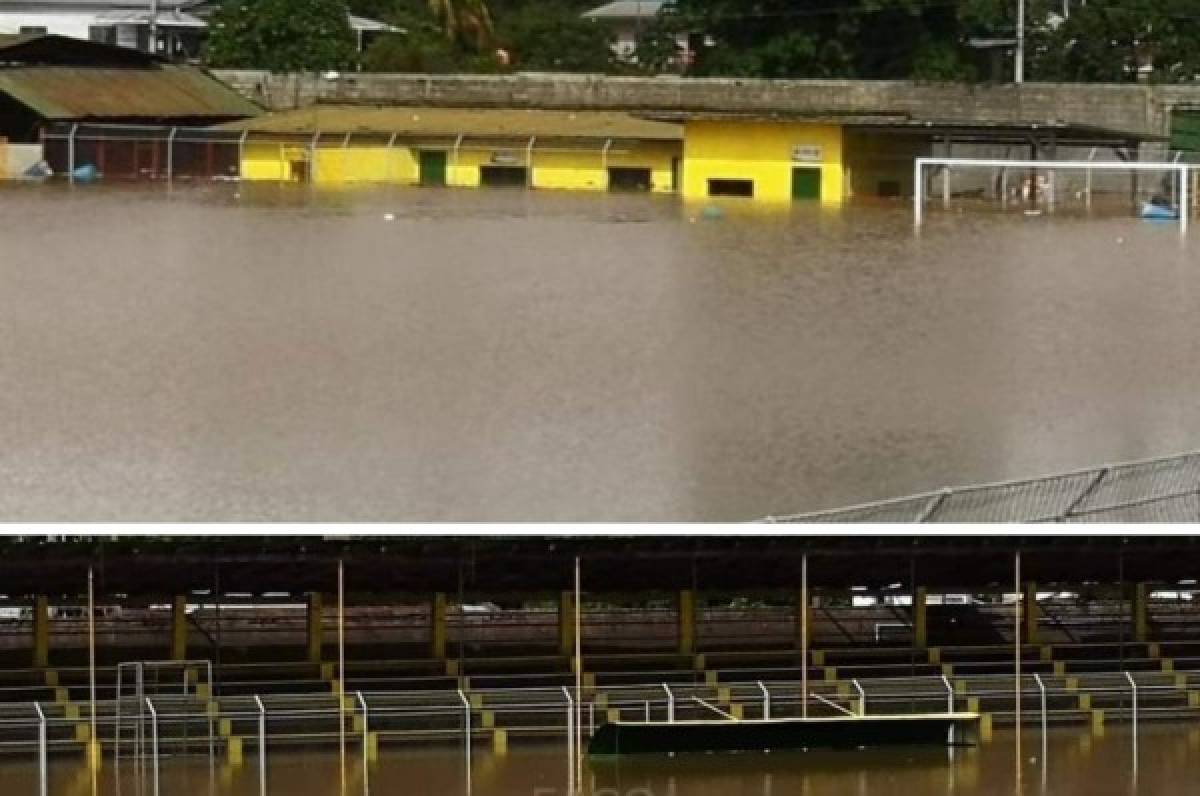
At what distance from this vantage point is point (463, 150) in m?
23.1

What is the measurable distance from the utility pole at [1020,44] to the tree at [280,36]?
4547mm

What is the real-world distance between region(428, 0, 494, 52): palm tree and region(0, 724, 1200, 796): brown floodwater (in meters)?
17.8

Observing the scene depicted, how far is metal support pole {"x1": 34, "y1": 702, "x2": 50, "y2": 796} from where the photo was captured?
14312 millimetres

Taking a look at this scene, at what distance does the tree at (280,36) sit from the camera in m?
27.5

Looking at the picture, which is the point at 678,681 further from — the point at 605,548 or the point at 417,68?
the point at 417,68

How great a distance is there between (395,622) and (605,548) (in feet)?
4.33

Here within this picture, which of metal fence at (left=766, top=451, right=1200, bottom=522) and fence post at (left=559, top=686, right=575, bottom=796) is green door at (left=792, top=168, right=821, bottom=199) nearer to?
fence post at (left=559, top=686, right=575, bottom=796)

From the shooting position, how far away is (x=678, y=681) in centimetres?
1569

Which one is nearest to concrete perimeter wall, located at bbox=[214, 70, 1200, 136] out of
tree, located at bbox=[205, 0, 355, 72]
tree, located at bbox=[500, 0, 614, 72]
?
tree, located at bbox=[205, 0, 355, 72]

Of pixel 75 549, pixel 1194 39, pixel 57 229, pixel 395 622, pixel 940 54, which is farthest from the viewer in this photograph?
pixel 1194 39

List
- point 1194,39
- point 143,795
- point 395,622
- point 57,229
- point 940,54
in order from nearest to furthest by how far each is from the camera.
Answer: point 143,795
point 395,622
point 57,229
point 940,54
point 1194,39

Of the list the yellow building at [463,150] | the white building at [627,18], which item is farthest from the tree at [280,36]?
the white building at [627,18]

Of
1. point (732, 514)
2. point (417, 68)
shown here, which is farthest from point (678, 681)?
point (417, 68)

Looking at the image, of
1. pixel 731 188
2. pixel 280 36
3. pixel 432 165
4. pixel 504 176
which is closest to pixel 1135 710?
pixel 731 188
